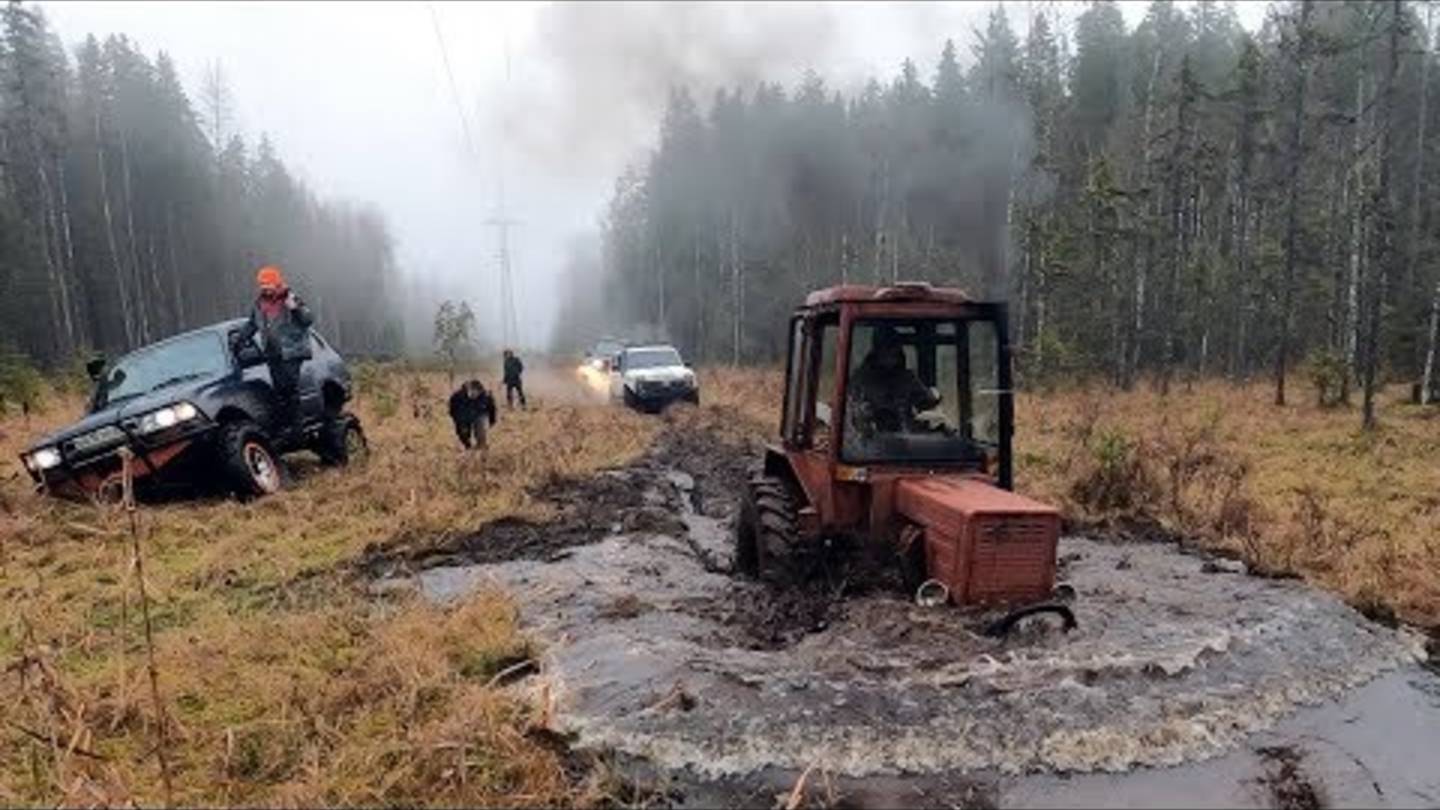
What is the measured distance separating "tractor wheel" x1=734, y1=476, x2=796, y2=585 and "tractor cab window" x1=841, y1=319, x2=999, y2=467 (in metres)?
0.67

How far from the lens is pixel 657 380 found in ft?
79.8

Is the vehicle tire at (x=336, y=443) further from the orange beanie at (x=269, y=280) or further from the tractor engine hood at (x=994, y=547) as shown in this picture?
the tractor engine hood at (x=994, y=547)

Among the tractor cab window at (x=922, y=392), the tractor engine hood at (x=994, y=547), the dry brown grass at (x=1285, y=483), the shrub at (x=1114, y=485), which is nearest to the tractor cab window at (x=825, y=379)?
the tractor cab window at (x=922, y=392)

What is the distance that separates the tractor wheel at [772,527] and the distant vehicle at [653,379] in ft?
53.3

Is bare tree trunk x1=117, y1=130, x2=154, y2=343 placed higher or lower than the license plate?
higher

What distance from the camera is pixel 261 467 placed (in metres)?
11.7

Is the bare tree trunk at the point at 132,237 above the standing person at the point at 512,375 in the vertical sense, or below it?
above

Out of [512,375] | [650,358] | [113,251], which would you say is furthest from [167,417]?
[113,251]

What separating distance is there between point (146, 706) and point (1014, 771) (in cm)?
397

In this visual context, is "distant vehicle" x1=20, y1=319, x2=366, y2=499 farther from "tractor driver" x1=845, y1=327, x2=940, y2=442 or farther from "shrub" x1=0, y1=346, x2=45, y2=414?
"shrub" x1=0, y1=346, x2=45, y2=414

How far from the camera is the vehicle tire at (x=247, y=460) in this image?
11.1 metres

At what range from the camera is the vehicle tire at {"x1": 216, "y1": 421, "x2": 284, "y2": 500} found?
→ 11141 millimetres

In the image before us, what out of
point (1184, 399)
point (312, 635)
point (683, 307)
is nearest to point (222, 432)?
point (312, 635)

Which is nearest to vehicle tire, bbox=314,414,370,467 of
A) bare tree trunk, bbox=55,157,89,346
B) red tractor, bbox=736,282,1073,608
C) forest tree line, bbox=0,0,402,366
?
red tractor, bbox=736,282,1073,608
